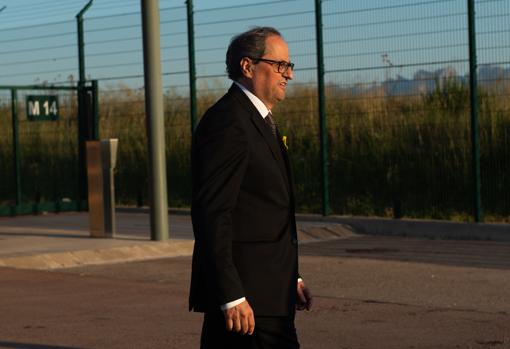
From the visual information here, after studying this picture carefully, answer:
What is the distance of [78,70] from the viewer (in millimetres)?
21562

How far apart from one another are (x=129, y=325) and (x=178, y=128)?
12.1m

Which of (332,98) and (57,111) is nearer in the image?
(332,98)

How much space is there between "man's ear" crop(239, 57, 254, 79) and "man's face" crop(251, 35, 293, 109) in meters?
0.01

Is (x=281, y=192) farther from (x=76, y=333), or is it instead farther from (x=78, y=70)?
(x=78, y=70)

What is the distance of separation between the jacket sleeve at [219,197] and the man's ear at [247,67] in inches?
10.2

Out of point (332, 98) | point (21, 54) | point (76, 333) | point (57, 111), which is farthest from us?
point (21, 54)

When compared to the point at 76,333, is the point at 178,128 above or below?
above

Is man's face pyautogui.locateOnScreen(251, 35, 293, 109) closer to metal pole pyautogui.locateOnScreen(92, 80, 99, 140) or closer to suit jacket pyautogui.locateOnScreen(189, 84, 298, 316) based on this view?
suit jacket pyautogui.locateOnScreen(189, 84, 298, 316)

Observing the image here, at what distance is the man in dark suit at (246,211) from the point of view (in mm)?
5008

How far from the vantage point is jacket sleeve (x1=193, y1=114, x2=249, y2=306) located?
16.3 ft

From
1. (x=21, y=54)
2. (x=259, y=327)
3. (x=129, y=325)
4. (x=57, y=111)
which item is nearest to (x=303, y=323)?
(x=129, y=325)

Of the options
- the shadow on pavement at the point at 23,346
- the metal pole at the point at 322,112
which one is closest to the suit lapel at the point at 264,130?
the shadow on pavement at the point at 23,346

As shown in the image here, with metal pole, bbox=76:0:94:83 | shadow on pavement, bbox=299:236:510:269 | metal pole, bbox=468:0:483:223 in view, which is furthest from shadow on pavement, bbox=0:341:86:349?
metal pole, bbox=76:0:94:83

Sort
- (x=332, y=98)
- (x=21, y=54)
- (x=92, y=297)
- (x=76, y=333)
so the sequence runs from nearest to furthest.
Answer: (x=76, y=333)
(x=92, y=297)
(x=332, y=98)
(x=21, y=54)
